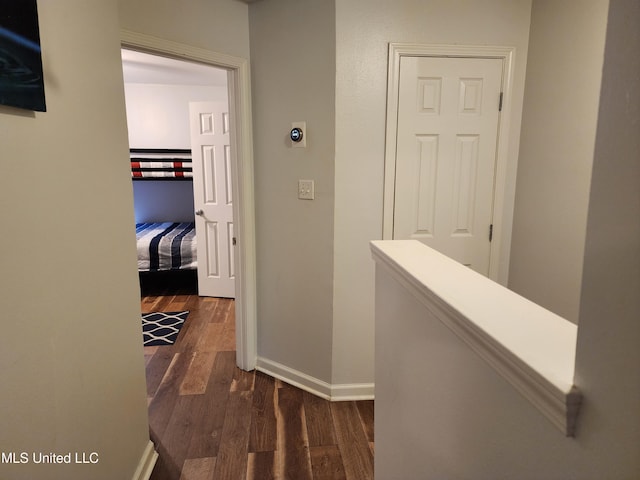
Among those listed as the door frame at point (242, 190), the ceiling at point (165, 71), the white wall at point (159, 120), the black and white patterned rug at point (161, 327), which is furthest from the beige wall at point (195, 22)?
the white wall at point (159, 120)

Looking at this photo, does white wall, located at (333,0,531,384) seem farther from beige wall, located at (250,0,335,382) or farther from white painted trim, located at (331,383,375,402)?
white painted trim, located at (331,383,375,402)

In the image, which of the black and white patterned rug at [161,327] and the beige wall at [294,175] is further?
the black and white patterned rug at [161,327]

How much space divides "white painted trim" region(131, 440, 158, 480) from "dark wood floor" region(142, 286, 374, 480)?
3 cm

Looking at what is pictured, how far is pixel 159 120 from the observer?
5332 mm

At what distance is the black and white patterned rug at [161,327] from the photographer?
10.6 ft

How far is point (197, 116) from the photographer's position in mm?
3977

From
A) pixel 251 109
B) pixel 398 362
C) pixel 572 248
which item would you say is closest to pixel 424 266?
pixel 398 362

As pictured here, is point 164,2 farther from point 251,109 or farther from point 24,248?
point 24,248

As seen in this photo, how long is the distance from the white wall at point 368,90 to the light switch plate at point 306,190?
17cm

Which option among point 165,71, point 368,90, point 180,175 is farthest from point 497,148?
point 180,175

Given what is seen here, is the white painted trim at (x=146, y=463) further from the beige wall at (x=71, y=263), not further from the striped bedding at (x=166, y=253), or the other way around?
the striped bedding at (x=166, y=253)

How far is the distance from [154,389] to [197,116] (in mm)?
2661

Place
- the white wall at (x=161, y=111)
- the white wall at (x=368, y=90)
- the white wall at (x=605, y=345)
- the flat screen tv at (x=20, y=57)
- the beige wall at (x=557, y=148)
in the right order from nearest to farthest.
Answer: the white wall at (x=605, y=345) → the flat screen tv at (x=20, y=57) → the beige wall at (x=557, y=148) → the white wall at (x=368, y=90) → the white wall at (x=161, y=111)

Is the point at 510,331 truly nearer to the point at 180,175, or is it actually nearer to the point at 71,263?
the point at 71,263
